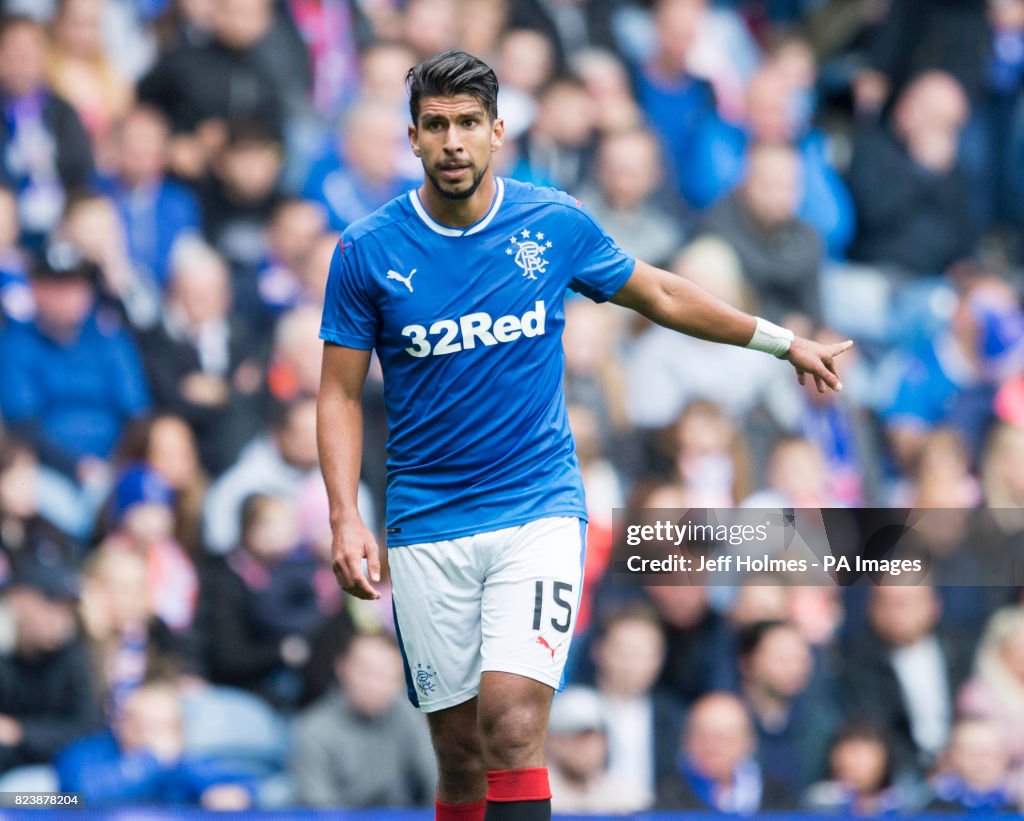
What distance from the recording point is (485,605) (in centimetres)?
502

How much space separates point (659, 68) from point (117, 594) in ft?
15.0

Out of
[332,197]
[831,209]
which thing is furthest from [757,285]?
[332,197]

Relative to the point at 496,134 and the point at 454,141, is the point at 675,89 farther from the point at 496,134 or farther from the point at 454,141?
the point at 454,141

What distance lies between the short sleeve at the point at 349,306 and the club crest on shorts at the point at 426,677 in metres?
0.98

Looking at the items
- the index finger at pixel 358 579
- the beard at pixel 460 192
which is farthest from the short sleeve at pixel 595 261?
the index finger at pixel 358 579

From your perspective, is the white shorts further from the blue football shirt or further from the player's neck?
the player's neck

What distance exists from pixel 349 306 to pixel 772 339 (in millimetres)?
1340

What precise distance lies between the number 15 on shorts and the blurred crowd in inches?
116

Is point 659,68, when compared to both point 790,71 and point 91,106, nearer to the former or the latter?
point 790,71

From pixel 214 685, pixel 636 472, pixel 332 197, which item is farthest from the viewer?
pixel 332 197

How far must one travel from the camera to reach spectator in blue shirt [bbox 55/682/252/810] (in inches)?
300

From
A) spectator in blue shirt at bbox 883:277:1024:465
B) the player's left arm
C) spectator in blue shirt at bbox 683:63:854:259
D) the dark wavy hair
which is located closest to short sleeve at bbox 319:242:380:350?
the dark wavy hair

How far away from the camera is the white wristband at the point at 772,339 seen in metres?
5.36

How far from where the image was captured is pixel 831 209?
9.91 metres
